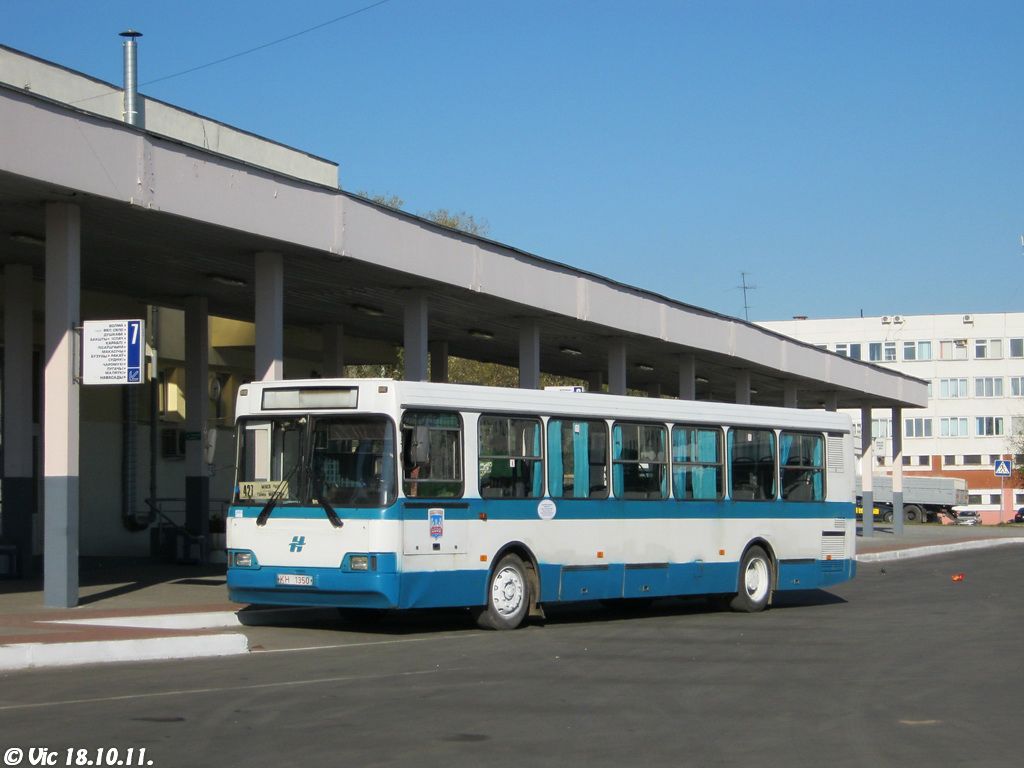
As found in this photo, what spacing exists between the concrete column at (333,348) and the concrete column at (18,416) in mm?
8213

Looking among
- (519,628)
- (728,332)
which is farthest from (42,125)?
(728,332)

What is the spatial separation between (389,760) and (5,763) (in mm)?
2052

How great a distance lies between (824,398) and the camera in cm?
4556

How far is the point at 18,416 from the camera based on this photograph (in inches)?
791

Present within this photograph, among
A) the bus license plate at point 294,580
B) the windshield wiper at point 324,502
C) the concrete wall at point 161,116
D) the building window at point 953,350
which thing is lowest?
the bus license plate at point 294,580

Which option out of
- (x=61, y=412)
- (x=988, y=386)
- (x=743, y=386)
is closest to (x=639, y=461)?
(x=61, y=412)

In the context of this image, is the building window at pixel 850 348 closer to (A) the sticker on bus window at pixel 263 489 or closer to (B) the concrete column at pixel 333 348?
(B) the concrete column at pixel 333 348

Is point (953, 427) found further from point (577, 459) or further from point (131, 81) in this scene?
point (577, 459)

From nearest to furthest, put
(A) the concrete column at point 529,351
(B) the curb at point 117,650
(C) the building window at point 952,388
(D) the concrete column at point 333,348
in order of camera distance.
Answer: (B) the curb at point 117,650, (A) the concrete column at point 529,351, (D) the concrete column at point 333,348, (C) the building window at point 952,388

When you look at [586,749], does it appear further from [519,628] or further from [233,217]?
[233,217]

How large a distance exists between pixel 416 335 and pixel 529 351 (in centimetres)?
371

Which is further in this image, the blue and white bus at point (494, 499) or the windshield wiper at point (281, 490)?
the windshield wiper at point (281, 490)

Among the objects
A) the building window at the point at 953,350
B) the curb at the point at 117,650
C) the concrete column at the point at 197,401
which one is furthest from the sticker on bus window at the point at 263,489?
the building window at the point at 953,350

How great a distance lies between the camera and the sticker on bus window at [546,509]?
615 inches
